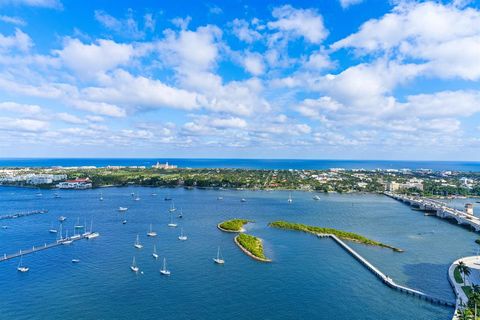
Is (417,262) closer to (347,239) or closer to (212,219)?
→ (347,239)

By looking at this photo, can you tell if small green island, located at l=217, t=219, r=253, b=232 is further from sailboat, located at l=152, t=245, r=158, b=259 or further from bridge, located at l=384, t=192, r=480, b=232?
bridge, located at l=384, t=192, r=480, b=232

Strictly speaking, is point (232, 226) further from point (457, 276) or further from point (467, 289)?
point (467, 289)

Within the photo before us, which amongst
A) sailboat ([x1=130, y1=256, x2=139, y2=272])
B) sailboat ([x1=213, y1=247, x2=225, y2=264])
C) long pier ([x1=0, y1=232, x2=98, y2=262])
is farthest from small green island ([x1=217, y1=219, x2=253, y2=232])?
long pier ([x1=0, y1=232, x2=98, y2=262])

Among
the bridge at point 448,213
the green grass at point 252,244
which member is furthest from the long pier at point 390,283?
the bridge at point 448,213

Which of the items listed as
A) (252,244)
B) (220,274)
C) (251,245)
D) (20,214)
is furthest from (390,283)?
(20,214)

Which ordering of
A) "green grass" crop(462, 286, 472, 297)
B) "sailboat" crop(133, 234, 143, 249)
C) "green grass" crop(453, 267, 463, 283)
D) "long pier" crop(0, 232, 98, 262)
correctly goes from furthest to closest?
"sailboat" crop(133, 234, 143, 249)
"long pier" crop(0, 232, 98, 262)
"green grass" crop(453, 267, 463, 283)
"green grass" crop(462, 286, 472, 297)

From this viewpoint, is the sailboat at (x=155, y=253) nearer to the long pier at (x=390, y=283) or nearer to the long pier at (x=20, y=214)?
the long pier at (x=390, y=283)
